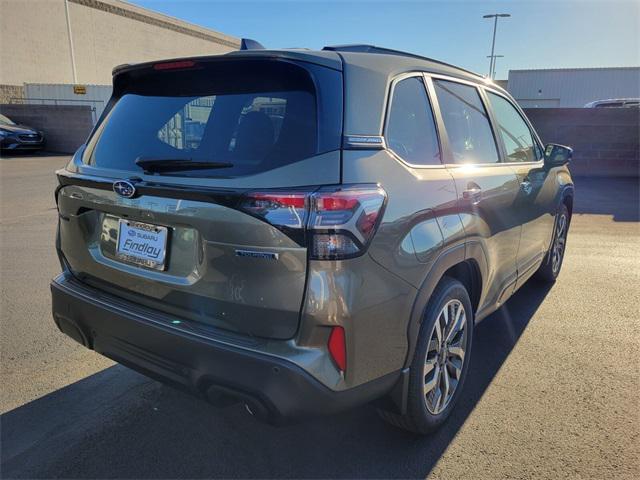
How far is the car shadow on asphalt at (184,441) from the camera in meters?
2.29

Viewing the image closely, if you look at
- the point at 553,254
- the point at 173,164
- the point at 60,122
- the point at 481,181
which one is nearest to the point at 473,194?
the point at 481,181

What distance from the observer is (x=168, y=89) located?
7.88 ft

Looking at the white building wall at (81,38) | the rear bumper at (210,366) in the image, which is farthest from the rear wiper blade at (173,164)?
the white building wall at (81,38)

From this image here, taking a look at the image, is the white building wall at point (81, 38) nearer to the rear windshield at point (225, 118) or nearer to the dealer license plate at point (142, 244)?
the rear windshield at point (225, 118)

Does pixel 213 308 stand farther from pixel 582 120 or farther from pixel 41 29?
pixel 41 29

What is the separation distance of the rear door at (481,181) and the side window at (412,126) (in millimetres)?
131

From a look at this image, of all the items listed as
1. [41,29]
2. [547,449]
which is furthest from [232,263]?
[41,29]

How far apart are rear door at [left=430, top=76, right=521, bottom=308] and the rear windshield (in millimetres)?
951

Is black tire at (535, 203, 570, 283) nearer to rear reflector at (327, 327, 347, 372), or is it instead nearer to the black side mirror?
the black side mirror

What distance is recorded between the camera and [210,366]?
1.92 metres

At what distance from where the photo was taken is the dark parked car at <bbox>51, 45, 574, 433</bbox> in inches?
71.7

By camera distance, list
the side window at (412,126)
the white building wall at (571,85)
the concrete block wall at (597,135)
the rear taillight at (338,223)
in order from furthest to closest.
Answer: the white building wall at (571,85)
the concrete block wall at (597,135)
the side window at (412,126)
the rear taillight at (338,223)

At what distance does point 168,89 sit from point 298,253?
1213mm

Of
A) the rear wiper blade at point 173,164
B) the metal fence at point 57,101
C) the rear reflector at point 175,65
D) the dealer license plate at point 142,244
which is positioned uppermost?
the metal fence at point 57,101
